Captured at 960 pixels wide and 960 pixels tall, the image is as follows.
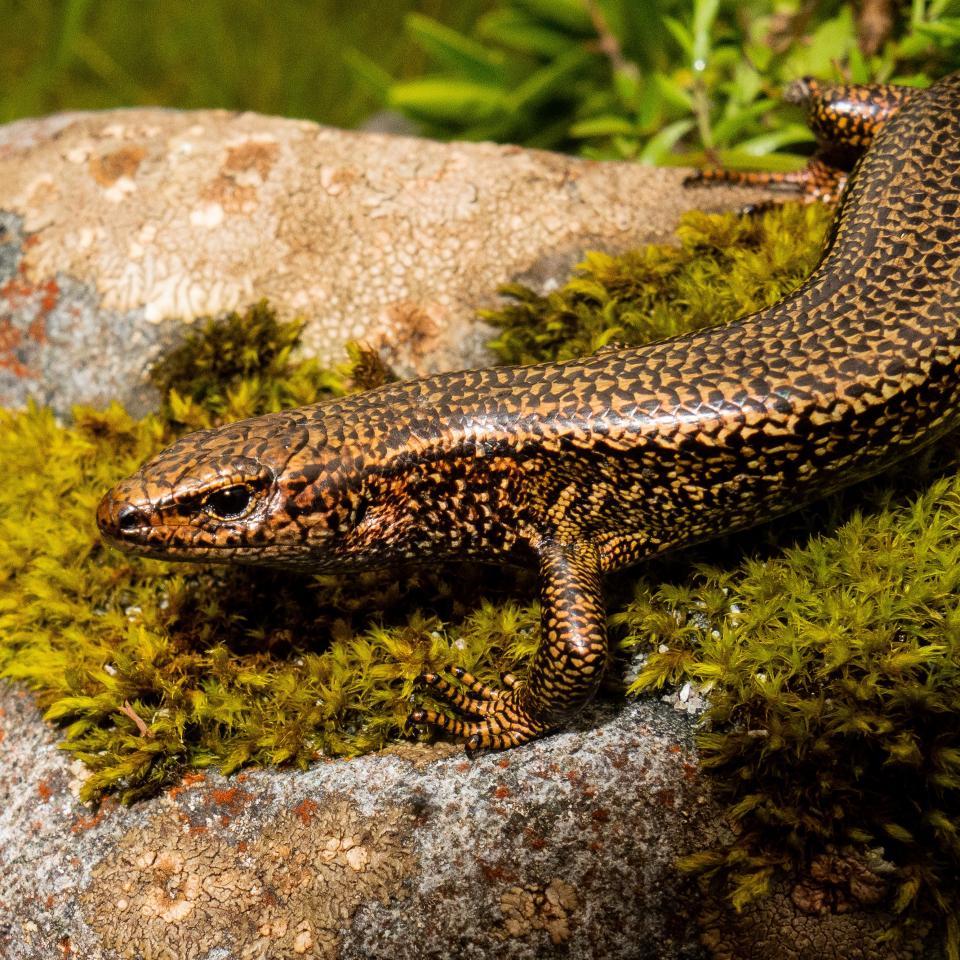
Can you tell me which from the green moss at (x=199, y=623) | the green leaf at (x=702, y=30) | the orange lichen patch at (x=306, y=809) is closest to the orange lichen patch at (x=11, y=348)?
the green moss at (x=199, y=623)

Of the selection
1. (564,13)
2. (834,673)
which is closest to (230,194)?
(564,13)

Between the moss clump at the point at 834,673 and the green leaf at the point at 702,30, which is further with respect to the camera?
the green leaf at the point at 702,30

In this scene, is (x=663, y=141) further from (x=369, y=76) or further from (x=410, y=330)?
A: (x=410, y=330)

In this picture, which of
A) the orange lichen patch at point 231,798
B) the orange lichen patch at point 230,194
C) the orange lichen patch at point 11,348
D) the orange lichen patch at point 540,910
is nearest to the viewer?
the orange lichen patch at point 540,910

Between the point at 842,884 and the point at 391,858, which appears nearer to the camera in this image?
the point at 842,884

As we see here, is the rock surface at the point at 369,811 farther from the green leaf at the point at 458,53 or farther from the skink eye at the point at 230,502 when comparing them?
the green leaf at the point at 458,53

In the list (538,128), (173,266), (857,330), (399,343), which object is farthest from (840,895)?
(538,128)

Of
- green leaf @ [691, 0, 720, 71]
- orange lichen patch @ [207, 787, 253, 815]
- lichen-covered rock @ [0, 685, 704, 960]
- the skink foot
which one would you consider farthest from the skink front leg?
green leaf @ [691, 0, 720, 71]

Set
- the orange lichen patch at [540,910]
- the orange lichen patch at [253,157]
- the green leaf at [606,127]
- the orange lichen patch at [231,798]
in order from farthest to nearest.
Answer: the green leaf at [606,127] → the orange lichen patch at [253,157] → the orange lichen patch at [231,798] → the orange lichen patch at [540,910]
